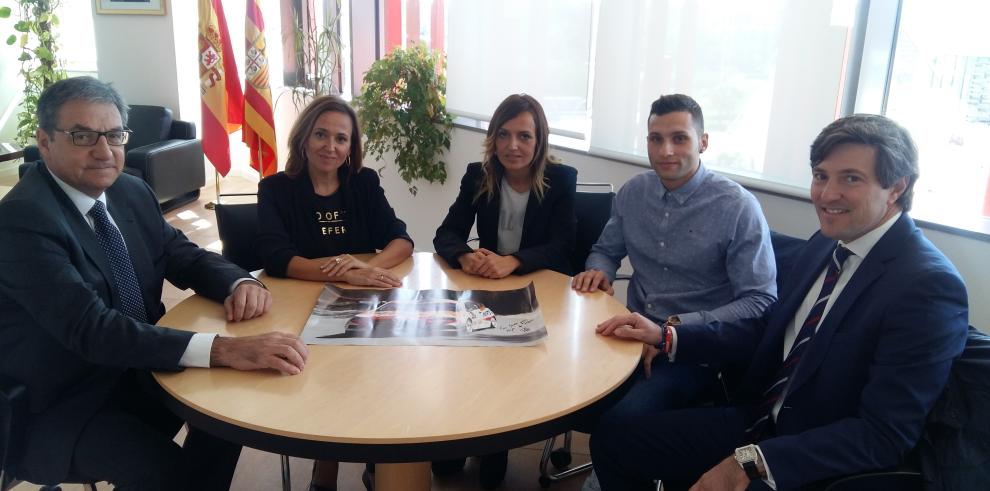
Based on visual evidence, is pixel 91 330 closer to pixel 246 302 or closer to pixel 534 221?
pixel 246 302

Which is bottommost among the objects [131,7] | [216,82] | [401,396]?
[401,396]

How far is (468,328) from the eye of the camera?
5.70 ft

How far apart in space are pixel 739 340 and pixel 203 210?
564cm

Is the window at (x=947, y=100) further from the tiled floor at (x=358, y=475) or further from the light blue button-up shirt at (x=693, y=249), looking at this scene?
the tiled floor at (x=358, y=475)

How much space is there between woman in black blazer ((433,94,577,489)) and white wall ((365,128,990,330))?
26.9 inches

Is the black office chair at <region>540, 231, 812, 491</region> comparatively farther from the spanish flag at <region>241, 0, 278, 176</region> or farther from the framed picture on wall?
the framed picture on wall

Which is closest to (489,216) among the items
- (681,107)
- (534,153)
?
(534,153)

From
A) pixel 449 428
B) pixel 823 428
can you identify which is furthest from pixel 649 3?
pixel 449 428

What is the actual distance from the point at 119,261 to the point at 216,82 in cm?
433

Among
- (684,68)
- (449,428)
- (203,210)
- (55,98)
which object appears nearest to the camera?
(449,428)

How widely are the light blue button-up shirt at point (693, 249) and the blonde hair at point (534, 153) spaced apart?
325mm

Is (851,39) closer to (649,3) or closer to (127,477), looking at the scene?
(649,3)

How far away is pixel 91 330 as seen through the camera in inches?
60.3

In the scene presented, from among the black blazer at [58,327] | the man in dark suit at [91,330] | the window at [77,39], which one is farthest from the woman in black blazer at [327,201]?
the window at [77,39]
